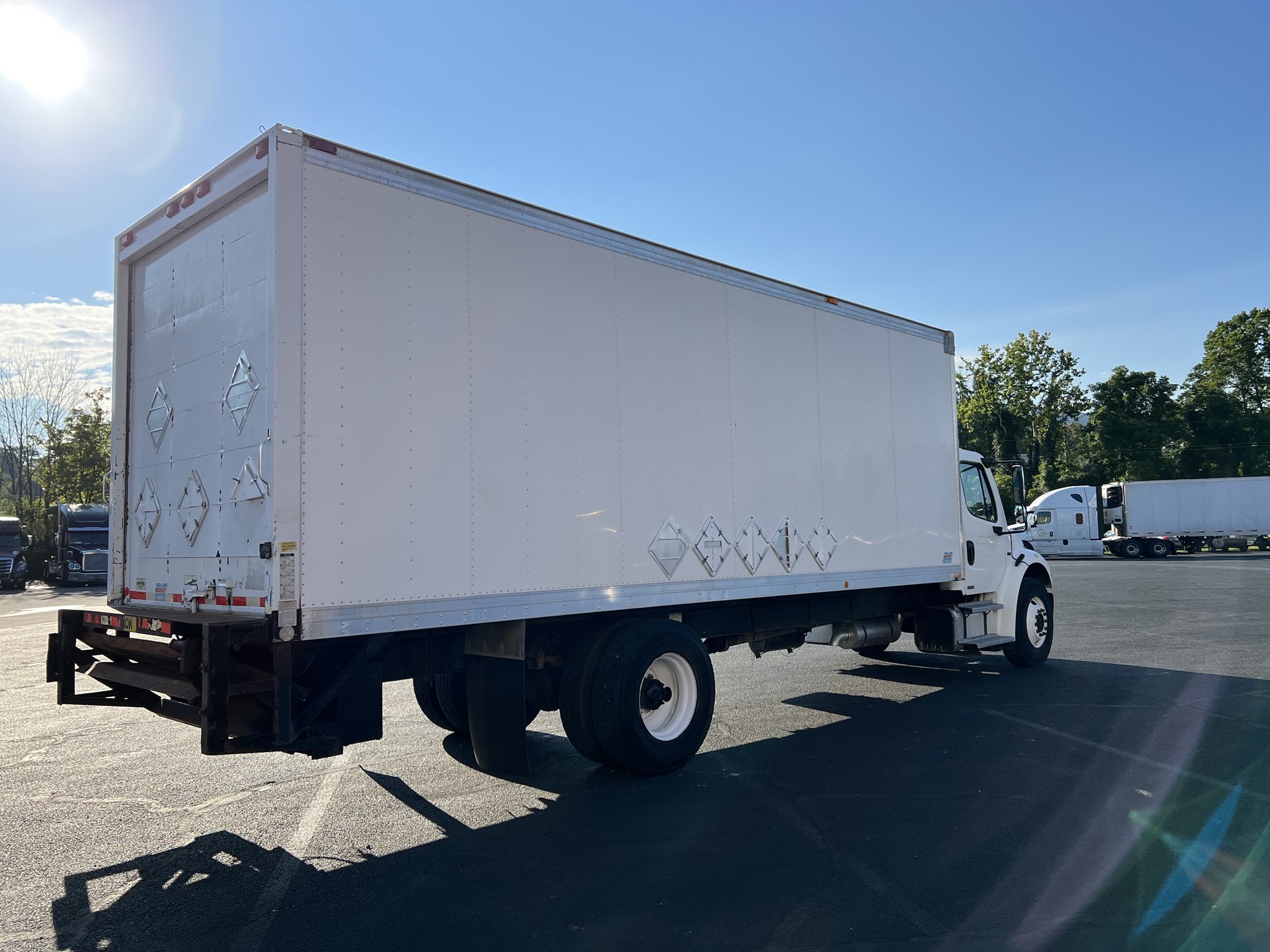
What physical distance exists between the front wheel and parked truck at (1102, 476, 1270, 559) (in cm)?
3222

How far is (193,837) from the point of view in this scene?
5316 mm

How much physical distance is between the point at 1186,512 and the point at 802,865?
41.7 m

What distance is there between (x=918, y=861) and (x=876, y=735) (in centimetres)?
292

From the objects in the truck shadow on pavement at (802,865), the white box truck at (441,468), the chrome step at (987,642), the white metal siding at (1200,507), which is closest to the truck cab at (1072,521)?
the white metal siding at (1200,507)

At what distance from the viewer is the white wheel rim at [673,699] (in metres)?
6.66

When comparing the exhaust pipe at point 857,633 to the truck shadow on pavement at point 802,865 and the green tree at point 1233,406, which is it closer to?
the truck shadow on pavement at point 802,865

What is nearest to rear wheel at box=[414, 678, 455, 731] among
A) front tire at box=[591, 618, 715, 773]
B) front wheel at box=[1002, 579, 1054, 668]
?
front tire at box=[591, 618, 715, 773]

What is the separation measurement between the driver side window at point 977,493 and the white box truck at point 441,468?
8.78 feet

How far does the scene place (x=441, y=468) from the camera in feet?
17.7

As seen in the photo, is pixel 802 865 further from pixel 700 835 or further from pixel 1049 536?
pixel 1049 536

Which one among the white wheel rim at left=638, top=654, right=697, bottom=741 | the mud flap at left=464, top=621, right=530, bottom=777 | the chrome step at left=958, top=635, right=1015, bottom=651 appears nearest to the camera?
the mud flap at left=464, top=621, right=530, bottom=777

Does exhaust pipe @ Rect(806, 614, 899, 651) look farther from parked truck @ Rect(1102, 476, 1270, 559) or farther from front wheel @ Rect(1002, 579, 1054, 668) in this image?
parked truck @ Rect(1102, 476, 1270, 559)

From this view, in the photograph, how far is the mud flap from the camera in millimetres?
5762

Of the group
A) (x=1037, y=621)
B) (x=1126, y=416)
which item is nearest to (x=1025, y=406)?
(x=1126, y=416)
